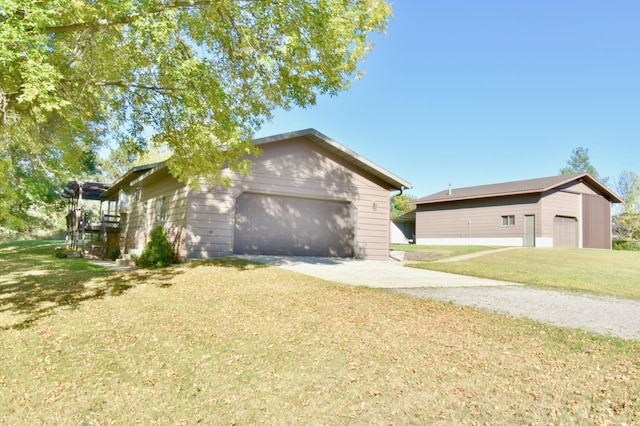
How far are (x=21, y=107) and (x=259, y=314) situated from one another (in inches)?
260

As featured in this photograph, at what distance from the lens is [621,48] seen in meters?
19.9

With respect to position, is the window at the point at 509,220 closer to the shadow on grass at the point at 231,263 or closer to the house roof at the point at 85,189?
the shadow on grass at the point at 231,263

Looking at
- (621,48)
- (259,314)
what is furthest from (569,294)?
(621,48)

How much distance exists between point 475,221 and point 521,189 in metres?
4.35

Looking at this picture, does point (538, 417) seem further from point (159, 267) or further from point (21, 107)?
point (159, 267)

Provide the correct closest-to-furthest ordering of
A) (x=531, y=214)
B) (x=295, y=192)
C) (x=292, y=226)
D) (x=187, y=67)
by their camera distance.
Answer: (x=187, y=67)
(x=295, y=192)
(x=292, y=226)
(x=531, y=214)

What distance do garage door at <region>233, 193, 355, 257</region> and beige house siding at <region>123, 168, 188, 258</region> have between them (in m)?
2.05

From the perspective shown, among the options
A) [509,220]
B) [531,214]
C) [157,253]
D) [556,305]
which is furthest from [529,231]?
[157,253]

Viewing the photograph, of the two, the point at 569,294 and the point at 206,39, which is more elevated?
the point at 206,39

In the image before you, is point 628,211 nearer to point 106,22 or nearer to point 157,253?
point 157,253

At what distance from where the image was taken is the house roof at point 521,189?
Answer: 81.3ft

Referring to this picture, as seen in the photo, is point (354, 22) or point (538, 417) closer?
point (538, 417)

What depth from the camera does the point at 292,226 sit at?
15.6 meters

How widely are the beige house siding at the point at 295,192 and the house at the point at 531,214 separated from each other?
13.6 metres
